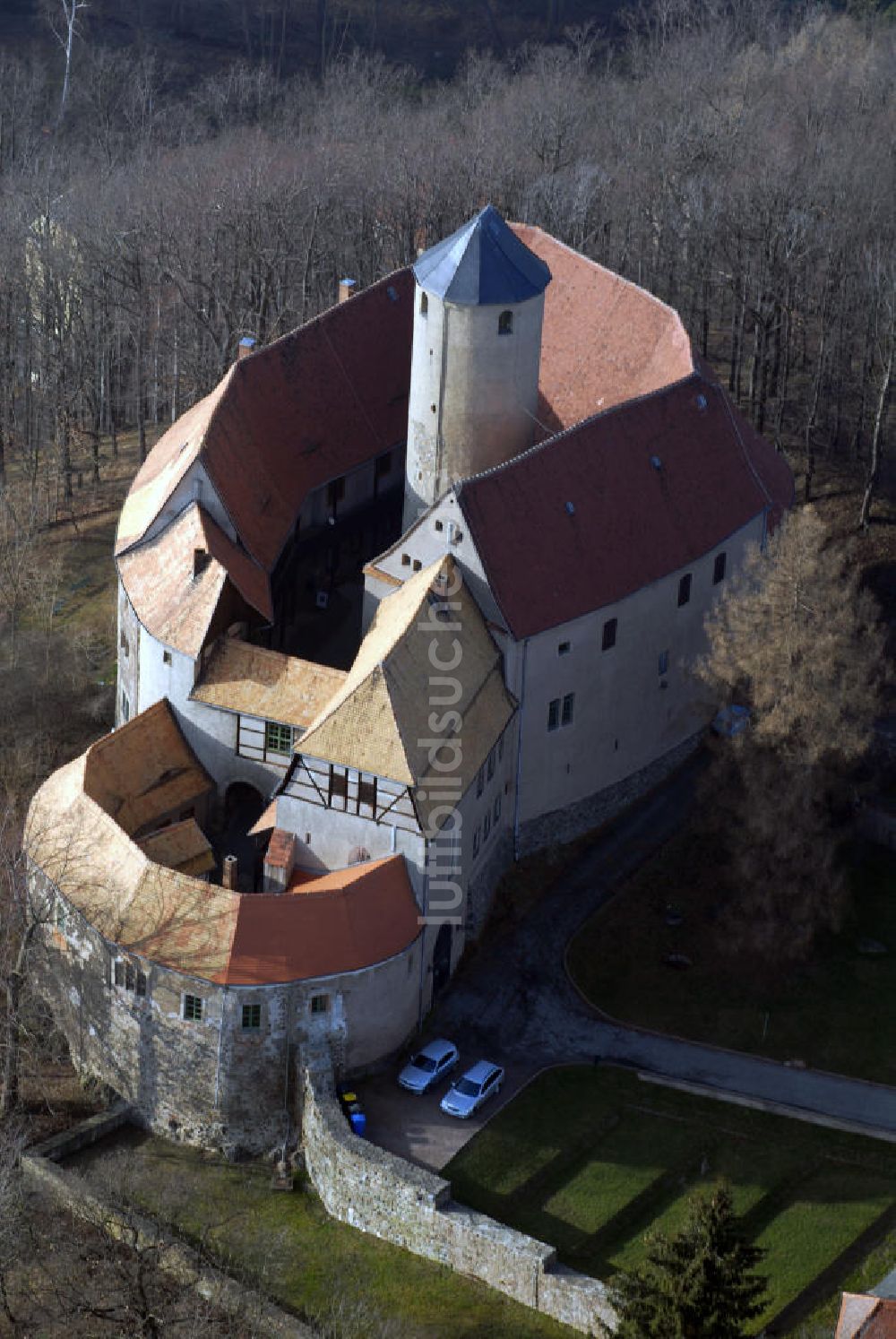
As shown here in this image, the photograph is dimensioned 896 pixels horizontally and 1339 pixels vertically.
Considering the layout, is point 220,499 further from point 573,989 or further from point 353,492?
point 573,989

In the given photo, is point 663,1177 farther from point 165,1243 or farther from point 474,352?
point 474,352

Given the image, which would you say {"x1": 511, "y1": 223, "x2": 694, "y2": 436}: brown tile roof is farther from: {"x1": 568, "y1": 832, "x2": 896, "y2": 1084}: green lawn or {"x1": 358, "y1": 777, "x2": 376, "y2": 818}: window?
{"x1": 358, "y1": 777, "x2": 376, "y2": 818}: window

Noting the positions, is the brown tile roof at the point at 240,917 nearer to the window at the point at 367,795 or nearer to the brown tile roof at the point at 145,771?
the window at the point at 367,795

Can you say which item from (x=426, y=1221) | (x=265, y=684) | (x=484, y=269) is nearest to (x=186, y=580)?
(x=265, y=684)

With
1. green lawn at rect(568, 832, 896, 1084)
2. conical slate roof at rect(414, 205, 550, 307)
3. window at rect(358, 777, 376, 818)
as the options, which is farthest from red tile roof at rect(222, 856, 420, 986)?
conical slate roof at rect(414, 205, 550, 307)

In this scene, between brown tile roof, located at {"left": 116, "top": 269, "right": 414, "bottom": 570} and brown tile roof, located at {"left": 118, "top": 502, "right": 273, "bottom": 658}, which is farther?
brown tile roof, located at {"left": 116, "top": 269, "right": 414, "bottom": 570}

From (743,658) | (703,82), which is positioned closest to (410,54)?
(703,82)

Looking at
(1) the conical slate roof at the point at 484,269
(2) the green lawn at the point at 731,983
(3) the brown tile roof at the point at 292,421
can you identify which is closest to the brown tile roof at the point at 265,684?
(3) the brown tile roof at the point at 292,421
